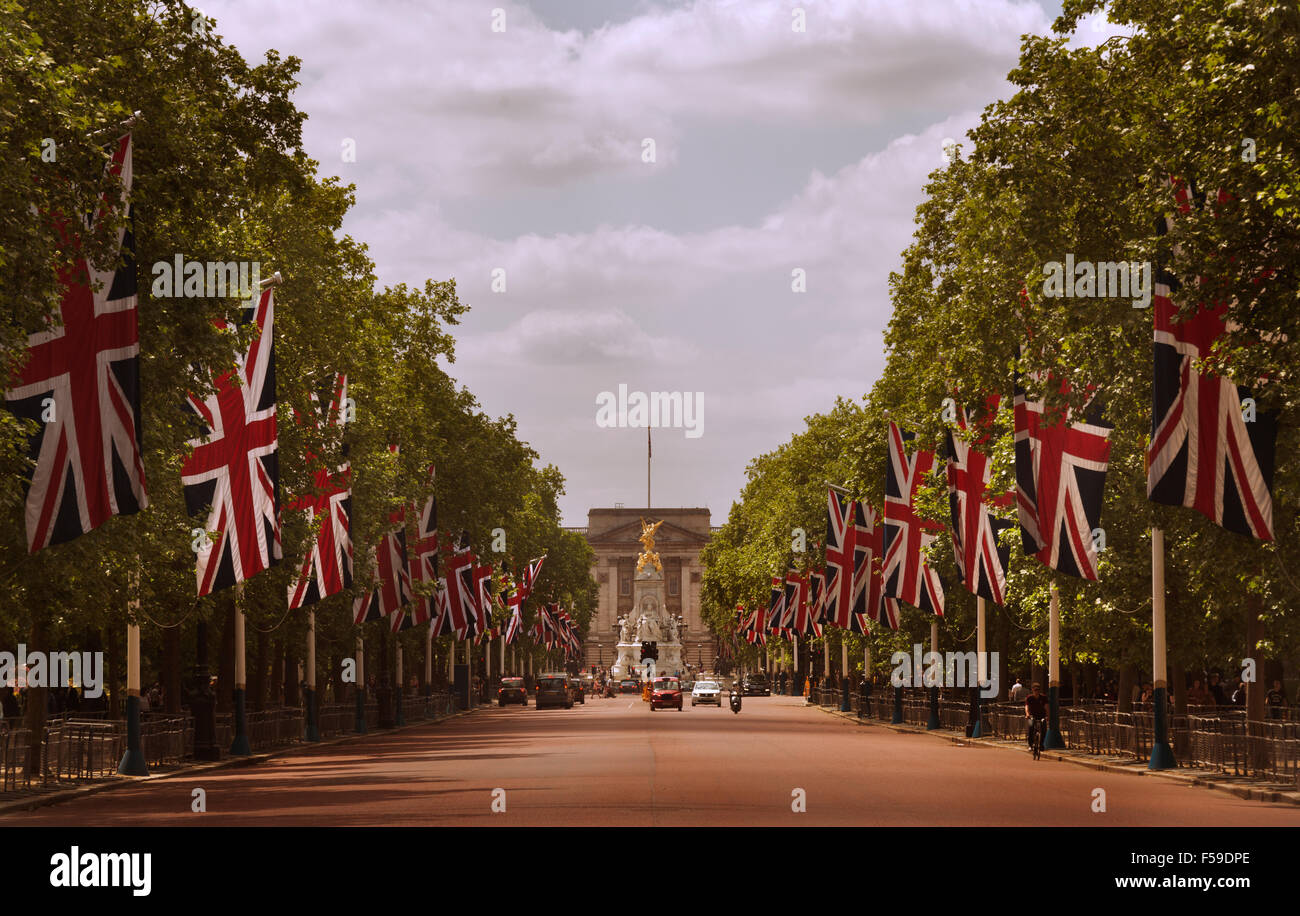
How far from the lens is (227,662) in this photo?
49625 mm

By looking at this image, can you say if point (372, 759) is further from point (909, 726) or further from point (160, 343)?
point (909, 726)

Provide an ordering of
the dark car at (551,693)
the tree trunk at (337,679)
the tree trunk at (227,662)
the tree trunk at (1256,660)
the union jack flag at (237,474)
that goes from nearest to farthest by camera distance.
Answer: the union jack flag at (237,474) → the tree trunk at (1256,660) → the tree trunk at (227,662) → the tree trunk at (337,679) → the dark car at (551,693)

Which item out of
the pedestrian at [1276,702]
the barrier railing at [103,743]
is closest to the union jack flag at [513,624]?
the barrier railing at [103,743]

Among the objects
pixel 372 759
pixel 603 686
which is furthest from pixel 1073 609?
pixel 603 686

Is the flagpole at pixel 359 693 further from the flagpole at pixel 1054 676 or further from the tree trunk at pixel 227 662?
the flagpole at pixel 1054 676

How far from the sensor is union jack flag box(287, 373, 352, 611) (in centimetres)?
4178

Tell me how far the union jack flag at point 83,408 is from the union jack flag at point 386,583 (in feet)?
92.3

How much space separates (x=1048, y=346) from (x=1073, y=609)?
31.7 feet

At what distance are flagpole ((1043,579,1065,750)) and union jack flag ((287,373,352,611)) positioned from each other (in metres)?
16.2

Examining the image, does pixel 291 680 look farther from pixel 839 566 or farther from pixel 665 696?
pixel 665 696

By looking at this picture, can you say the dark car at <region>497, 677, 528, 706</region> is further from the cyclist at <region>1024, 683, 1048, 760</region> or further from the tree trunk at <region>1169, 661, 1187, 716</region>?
→ the cyclist at <region>1024, 683, 1048, 760</region>

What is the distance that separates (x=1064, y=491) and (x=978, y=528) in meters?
8.28

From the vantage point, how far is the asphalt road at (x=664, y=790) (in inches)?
894

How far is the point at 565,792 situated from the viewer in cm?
2744
